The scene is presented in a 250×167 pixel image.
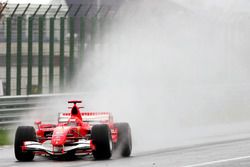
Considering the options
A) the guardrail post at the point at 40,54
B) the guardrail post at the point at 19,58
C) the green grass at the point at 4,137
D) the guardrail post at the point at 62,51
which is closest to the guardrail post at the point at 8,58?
the guardrail post at the point at 19,58

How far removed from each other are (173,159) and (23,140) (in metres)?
2.70

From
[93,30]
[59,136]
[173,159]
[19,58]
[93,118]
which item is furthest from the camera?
[93,30]

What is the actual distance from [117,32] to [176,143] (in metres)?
11.4

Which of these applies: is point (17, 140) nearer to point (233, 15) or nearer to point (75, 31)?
point (75, 31)

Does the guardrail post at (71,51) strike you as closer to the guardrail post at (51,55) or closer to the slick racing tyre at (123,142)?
the guardrail post at (51,55)

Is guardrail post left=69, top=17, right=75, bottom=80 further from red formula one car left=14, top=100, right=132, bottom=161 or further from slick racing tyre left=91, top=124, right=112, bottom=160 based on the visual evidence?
slick racing tyre left=91, top=124, right=112, bottom=160

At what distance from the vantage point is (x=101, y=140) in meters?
18.6

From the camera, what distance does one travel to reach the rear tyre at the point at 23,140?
18969mm

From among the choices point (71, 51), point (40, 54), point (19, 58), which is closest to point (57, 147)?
point (19, 58)

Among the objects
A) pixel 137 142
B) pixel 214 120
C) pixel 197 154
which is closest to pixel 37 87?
pixel 214 120

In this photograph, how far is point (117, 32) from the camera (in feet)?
115

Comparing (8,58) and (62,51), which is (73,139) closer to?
(8,58)

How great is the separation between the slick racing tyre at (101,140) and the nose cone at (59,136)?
19.7 inches

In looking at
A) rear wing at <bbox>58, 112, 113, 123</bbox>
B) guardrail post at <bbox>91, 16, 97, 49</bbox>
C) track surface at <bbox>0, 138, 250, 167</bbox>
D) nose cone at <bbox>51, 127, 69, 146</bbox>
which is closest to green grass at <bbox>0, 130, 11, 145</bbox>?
track surface at <bbox>0, 138, 250, 167</bbox>
